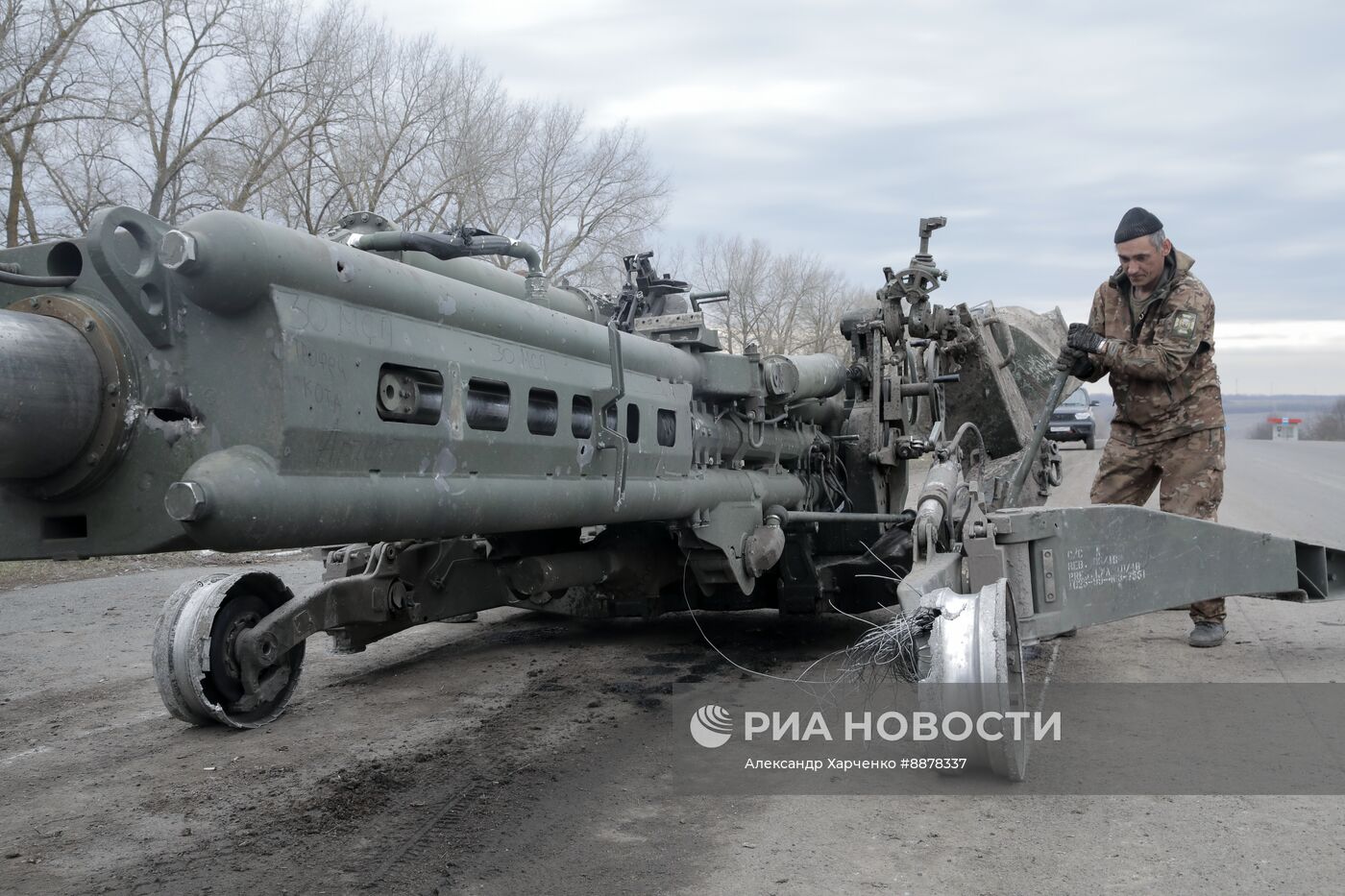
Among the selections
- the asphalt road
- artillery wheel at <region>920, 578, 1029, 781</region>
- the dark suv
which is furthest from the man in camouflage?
the dark suv

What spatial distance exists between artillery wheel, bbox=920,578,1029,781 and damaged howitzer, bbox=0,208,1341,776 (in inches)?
0.5

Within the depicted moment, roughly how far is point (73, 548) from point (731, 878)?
2.15 meters

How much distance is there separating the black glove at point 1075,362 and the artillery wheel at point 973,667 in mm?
2951

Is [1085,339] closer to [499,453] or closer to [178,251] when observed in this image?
[499,453]

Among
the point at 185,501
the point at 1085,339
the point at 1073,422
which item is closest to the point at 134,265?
the point at 185,501

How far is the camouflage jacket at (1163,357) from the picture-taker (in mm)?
6676

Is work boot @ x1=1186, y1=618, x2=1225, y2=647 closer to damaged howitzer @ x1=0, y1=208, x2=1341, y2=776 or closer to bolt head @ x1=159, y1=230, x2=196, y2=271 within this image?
damaged howitzer @ x1=0, y1=208, x2=1341, y2=776

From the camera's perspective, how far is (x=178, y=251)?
10.7ft

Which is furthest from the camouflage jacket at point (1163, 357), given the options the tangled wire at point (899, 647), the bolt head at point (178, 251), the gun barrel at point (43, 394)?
the gun barrel at point (43, 394)

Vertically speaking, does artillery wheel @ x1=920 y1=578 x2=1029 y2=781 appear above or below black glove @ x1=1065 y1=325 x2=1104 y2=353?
below

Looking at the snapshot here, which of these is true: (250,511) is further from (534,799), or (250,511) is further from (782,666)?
(782,666)

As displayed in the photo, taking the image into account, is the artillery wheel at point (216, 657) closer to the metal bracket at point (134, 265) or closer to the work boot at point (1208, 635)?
the metal bracket at point (134, 265)

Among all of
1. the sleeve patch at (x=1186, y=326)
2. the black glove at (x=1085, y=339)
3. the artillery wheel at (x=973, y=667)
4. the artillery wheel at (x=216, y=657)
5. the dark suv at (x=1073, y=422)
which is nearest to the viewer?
the artillery wheel at (x=973, y=667)

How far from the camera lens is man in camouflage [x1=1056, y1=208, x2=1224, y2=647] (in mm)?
6715
